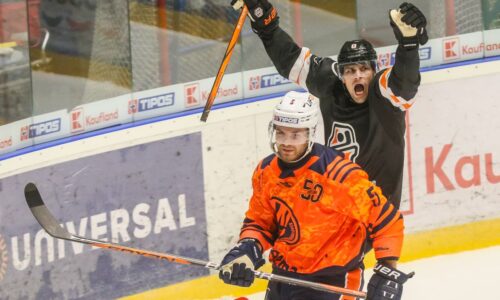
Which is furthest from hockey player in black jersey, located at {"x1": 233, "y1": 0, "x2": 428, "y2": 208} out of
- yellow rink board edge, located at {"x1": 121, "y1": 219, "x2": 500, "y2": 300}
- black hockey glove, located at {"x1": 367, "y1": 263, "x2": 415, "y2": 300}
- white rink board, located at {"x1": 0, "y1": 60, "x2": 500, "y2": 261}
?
yellow rink board edge, located at {"x1": 121, "y1": 219, "x2": 500, "y2": 300}

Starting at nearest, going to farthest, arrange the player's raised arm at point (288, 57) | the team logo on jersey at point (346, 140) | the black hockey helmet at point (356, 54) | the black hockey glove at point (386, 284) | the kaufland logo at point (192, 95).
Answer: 1. the black hockey glove at point (386, 284)
2. the black hockey helmet at point (356, 54)
3. the team logo on jersey at point (346, 140)
4. the player's raised arm at point (288, 57)
5. the kaufland logo at point (192, 95)

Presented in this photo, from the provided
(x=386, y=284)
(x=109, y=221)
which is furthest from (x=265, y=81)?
(x=386, y=284)

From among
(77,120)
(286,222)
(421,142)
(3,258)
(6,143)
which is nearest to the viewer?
(286,222)

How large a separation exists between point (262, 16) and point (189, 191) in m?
1.27

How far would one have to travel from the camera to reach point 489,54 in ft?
22.8

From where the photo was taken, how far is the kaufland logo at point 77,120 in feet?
19.8

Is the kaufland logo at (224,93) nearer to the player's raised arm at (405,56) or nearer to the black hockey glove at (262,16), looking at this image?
the black hockey glove at (262,16)

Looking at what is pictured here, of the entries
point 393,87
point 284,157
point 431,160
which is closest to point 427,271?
point 431,160

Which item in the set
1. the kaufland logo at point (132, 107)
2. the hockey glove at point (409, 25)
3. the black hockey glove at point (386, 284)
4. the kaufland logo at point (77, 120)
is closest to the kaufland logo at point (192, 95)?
the kaufland logo at point (132, 107)

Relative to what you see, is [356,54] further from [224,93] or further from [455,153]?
[455,153]

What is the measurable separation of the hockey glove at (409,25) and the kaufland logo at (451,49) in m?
2.16

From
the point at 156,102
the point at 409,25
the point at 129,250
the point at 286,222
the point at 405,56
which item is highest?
the point at 409,25

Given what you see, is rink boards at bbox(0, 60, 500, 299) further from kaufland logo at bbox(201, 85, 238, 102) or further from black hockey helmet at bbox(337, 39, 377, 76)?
black hockey helmet at bbox(337, 39, 377, 76)

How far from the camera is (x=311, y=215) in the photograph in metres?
4.30
